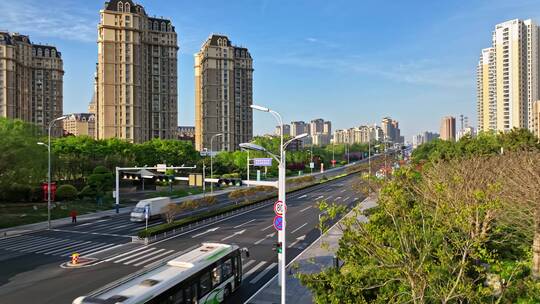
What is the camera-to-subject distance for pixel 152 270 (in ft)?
48.9

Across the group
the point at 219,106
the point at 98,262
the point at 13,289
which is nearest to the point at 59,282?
the point at 13,289

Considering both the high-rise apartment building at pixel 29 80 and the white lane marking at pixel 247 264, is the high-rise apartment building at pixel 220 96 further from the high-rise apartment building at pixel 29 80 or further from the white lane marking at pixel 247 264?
the white lane marking at pixel 247 264

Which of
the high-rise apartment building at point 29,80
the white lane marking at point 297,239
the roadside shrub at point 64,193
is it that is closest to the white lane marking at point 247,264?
the white lane marking at point 297,239

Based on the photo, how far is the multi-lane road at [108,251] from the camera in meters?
20.3

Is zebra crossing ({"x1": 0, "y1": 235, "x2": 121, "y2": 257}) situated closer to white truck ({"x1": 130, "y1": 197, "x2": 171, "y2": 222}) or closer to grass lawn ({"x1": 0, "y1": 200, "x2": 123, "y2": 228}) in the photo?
grass lawn ({"x1": 0, "y1": 200, "x2": 123, "y2": 228})

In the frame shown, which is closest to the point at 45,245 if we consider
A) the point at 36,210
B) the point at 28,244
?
the point at 28,244

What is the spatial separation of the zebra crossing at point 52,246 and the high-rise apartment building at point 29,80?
3763 inches

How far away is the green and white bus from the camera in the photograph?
12.3m

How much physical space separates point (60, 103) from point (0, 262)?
12981cm

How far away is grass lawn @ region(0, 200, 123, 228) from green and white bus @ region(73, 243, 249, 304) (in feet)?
98.8

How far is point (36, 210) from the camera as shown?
47.2m

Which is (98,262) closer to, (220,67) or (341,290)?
(341,290)

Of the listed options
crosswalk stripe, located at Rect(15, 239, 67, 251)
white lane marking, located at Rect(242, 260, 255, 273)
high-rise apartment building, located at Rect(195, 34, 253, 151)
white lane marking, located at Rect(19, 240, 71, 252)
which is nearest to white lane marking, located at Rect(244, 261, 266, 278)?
white lane marking, located at Rect(242, 260, 255, 273)

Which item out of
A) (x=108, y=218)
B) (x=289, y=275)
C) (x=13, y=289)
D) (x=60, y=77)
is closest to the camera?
(x=13, y=289)
